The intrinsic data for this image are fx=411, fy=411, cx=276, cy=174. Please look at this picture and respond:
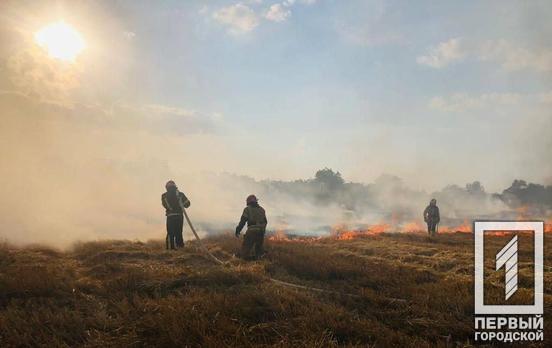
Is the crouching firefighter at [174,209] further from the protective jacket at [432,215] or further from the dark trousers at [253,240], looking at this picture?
the protective jacket at [432,215]

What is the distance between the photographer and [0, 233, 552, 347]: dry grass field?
16.9ft

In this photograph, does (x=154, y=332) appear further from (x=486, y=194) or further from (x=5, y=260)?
(x=486, y=194)

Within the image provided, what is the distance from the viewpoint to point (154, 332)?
17.3 feet

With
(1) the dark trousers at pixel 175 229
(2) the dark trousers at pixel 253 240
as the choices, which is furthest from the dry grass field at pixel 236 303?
(1) the dark trousers at pixel 175 229

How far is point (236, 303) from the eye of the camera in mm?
6203

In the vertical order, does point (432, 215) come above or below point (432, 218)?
above

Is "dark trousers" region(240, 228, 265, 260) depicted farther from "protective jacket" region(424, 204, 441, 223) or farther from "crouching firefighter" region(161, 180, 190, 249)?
"protective jacket" region(424, 204, 441, 223)

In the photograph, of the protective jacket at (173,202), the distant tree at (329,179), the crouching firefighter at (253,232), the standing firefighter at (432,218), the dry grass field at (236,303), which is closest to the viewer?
the dry grass field at (236,303)

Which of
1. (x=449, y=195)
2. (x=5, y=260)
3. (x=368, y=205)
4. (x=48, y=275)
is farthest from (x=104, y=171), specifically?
(x=449, y=195)

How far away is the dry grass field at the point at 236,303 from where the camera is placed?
5164 millimetres

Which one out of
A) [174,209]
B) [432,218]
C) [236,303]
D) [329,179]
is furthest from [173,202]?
[329,179]

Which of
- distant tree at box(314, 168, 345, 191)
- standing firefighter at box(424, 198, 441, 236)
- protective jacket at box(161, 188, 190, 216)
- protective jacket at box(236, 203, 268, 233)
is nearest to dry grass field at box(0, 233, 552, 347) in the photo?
protective jacket at box(236, 203, 268, 233)

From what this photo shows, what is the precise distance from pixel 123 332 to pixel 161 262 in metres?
5.22

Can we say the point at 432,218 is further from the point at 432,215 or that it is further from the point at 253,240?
the point at 253,240
